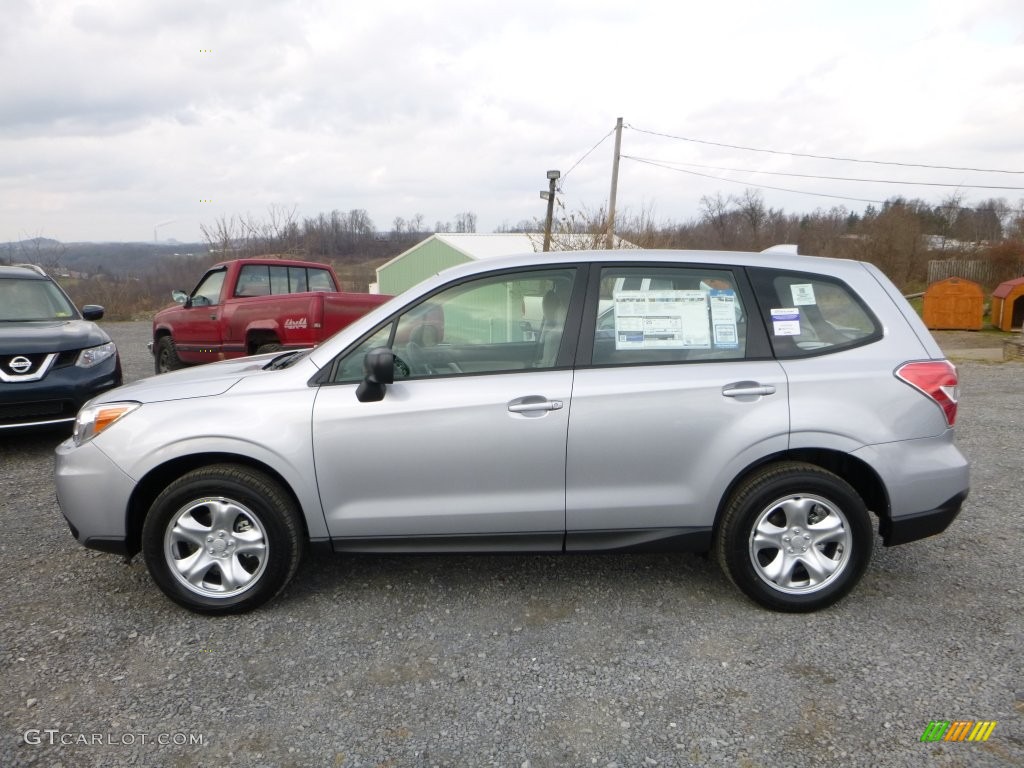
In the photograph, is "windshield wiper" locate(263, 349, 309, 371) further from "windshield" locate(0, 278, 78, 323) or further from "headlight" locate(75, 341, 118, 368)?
"windshield" locate(0, 278, 78, 323)

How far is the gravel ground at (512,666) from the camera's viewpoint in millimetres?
2396

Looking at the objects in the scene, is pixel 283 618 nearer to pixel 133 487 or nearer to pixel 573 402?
pixel 133 487

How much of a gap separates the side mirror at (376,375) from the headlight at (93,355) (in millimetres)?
4443

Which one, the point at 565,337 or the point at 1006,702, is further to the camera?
the point at 565,337

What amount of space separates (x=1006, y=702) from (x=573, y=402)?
203cm

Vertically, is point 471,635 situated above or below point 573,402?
below

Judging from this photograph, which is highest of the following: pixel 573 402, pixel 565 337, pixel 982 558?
pixel 565 337

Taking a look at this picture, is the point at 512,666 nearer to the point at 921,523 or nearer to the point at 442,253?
the point at 921,523

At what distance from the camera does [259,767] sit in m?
2.30

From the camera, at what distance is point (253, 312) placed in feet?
28.2

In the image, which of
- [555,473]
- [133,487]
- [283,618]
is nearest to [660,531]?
[555,473]

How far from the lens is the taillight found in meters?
3.18

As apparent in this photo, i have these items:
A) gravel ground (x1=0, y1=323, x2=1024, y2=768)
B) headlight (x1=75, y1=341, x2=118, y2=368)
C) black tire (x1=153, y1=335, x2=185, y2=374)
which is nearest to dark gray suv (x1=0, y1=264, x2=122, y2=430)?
headlight (x1=75, y1=341, x2=118, y2=368)

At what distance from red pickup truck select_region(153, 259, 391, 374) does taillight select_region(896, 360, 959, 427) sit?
6.13 metres
